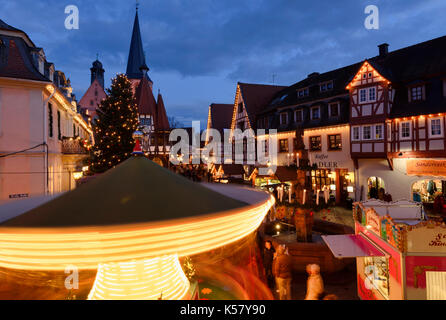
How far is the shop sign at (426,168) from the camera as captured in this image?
1428cm

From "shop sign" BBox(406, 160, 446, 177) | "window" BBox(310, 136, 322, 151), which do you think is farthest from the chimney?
"shop sign" BBox(406, 160, 446, 177)

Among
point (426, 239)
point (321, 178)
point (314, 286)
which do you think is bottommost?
point (314, 286)

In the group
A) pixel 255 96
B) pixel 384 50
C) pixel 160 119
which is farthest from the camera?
pixel 160 119

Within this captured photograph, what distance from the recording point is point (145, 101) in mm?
42719

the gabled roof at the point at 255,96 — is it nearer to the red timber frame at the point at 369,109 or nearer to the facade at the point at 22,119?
the red timber frame at the point at 369,109

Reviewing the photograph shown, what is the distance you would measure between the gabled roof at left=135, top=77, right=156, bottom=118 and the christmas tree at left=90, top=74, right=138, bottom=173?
2371 cm

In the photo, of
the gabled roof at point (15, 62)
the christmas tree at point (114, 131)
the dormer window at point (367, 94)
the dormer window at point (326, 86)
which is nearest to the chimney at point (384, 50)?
the dormer window at point (326, 86)

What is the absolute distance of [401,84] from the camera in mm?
17000

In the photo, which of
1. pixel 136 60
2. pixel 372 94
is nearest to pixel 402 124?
pixel 372 94

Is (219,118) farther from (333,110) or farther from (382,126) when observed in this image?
(382,126)

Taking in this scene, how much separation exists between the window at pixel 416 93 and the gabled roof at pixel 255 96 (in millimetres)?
15455

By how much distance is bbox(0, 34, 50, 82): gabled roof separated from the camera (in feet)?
37.0

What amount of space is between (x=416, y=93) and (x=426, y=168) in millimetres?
5057
